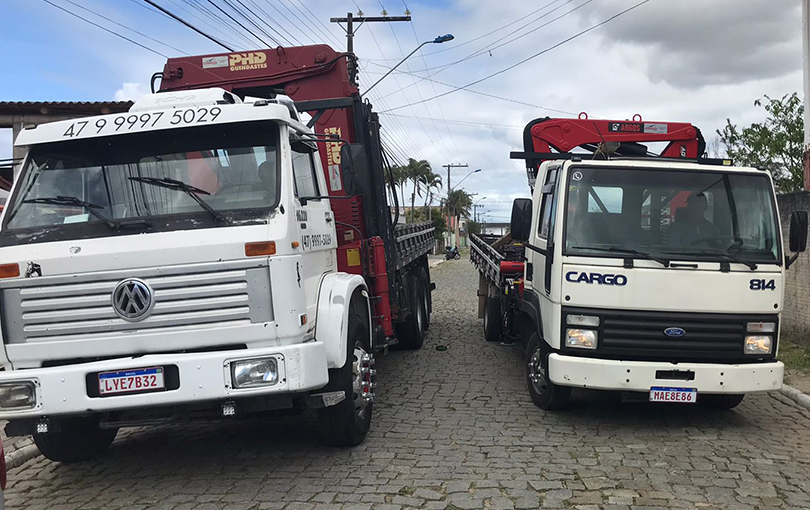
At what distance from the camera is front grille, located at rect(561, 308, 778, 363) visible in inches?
215

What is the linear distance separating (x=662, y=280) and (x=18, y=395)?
15.8ft

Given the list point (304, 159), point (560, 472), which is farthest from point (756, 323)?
point (304, 159)

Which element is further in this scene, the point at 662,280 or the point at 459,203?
the point at 459,203

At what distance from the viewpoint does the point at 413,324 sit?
30.6ft

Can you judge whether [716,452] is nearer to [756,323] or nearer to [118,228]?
[756,323]

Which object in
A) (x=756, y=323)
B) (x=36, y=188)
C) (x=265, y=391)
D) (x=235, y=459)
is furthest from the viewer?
(x=756, y=323)

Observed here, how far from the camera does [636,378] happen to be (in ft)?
17.9

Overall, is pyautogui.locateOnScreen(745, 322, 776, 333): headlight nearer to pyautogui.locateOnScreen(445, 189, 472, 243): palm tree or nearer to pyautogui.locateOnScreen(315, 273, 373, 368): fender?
pyautogui.locateOnScreen(315, 273, 373, 368): fender

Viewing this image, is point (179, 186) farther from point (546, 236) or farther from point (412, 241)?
point (412, 241)

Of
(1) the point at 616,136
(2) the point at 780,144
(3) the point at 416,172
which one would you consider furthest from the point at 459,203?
(1) the point at 616,136

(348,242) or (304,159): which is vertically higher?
(304,159)

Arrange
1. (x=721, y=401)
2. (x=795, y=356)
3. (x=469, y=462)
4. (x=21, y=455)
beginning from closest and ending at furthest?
1. (x=469, y=462)
2. (x=21, y=455)
3. (x=721, y=401)
4. (x=795, y=356)

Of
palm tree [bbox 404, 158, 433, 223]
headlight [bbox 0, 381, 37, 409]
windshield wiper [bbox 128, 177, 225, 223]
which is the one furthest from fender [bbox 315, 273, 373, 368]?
palm tree [bbox 404, 158, 433, 223]

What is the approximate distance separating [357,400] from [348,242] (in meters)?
1.69
